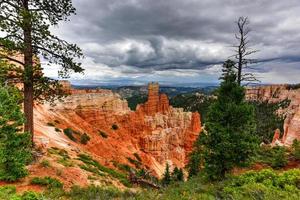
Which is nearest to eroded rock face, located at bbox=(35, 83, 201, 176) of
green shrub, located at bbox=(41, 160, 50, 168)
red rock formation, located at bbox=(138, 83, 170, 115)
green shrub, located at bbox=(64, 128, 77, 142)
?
red rock formation, located at bbox=(138, 83, 170, 115)

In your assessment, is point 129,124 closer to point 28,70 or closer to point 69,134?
point 69,134

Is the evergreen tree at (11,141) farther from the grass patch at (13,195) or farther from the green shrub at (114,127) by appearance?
the green shrub at (114,127)

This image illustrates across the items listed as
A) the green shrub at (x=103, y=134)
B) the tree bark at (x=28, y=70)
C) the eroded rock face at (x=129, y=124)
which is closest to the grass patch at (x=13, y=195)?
the tree bark at (x=28, y=70)

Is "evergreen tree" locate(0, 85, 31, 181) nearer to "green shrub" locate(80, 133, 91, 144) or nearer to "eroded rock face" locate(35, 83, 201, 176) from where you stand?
"eroded rock face" locate(35, 83, 201, 176)

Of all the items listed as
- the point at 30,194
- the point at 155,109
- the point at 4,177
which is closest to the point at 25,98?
the point at 4,177

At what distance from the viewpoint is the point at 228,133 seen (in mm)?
16953

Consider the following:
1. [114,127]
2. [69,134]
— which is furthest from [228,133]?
[114,127]

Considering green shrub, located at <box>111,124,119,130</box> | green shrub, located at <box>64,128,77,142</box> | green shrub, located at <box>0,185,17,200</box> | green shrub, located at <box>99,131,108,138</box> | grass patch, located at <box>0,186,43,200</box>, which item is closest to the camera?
grass patch, located at <box>0,186,43,200</box>

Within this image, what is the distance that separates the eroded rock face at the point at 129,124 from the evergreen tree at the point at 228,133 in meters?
22.6

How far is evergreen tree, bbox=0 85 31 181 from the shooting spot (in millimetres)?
11797

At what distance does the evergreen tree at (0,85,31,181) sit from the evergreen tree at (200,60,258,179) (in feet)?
35.0

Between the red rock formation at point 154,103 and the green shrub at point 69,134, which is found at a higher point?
the red rock formation at point 154,103

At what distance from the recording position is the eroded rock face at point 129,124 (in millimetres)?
43062

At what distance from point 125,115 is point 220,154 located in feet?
139
